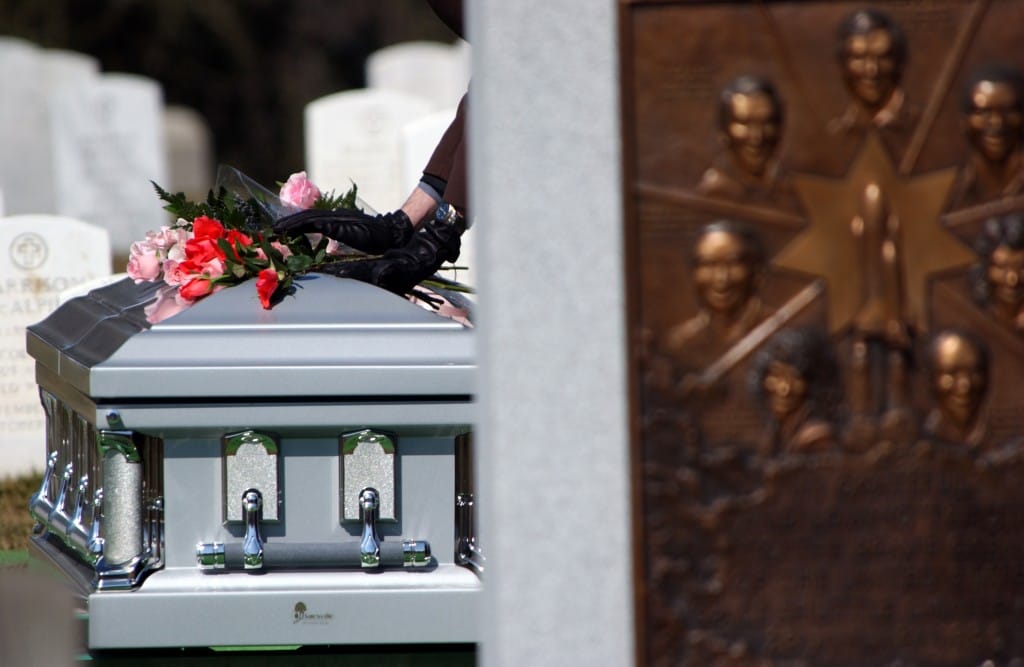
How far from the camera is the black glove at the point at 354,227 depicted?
356cm

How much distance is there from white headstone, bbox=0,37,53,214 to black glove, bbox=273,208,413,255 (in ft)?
27.2

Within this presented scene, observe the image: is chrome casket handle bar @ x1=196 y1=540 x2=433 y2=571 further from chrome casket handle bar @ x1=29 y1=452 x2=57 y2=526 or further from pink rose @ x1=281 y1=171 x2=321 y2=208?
pink rose @ x1=281 y1=171 x2=321 y2=208

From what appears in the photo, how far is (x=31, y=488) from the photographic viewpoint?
5590 mm

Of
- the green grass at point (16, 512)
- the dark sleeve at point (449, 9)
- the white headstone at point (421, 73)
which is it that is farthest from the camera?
the white headstone at point (421, 73)

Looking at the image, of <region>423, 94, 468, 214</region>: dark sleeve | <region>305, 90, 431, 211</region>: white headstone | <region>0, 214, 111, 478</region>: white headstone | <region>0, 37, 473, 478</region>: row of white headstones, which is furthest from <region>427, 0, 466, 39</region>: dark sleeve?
<region>305, 90, 431, 211</region>: white headstone

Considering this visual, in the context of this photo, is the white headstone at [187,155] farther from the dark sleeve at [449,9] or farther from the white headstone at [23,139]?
the dark sleeve at [449,9]

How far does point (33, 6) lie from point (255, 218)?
1571cm

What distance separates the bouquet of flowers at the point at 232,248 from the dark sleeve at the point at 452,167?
0.79 ft

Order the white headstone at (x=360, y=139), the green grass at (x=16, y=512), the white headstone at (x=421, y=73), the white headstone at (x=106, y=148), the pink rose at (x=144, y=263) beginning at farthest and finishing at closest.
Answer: the white headstone at (x=421, y=73) < the white headstone at (x=106, y=148) < the white headstone at (x=360, y=139) < the green grass at (x=16, y=512) < the pink rose at (x=144, y=263)

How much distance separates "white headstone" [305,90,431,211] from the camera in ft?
26.9

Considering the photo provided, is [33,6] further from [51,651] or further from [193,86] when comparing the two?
[51,651]

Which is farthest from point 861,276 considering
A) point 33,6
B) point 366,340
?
point 33,6

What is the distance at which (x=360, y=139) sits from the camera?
8.30m

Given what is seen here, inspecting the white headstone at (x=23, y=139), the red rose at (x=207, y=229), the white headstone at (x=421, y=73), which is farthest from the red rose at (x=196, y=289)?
the white headstone at (x=23, y=139)
